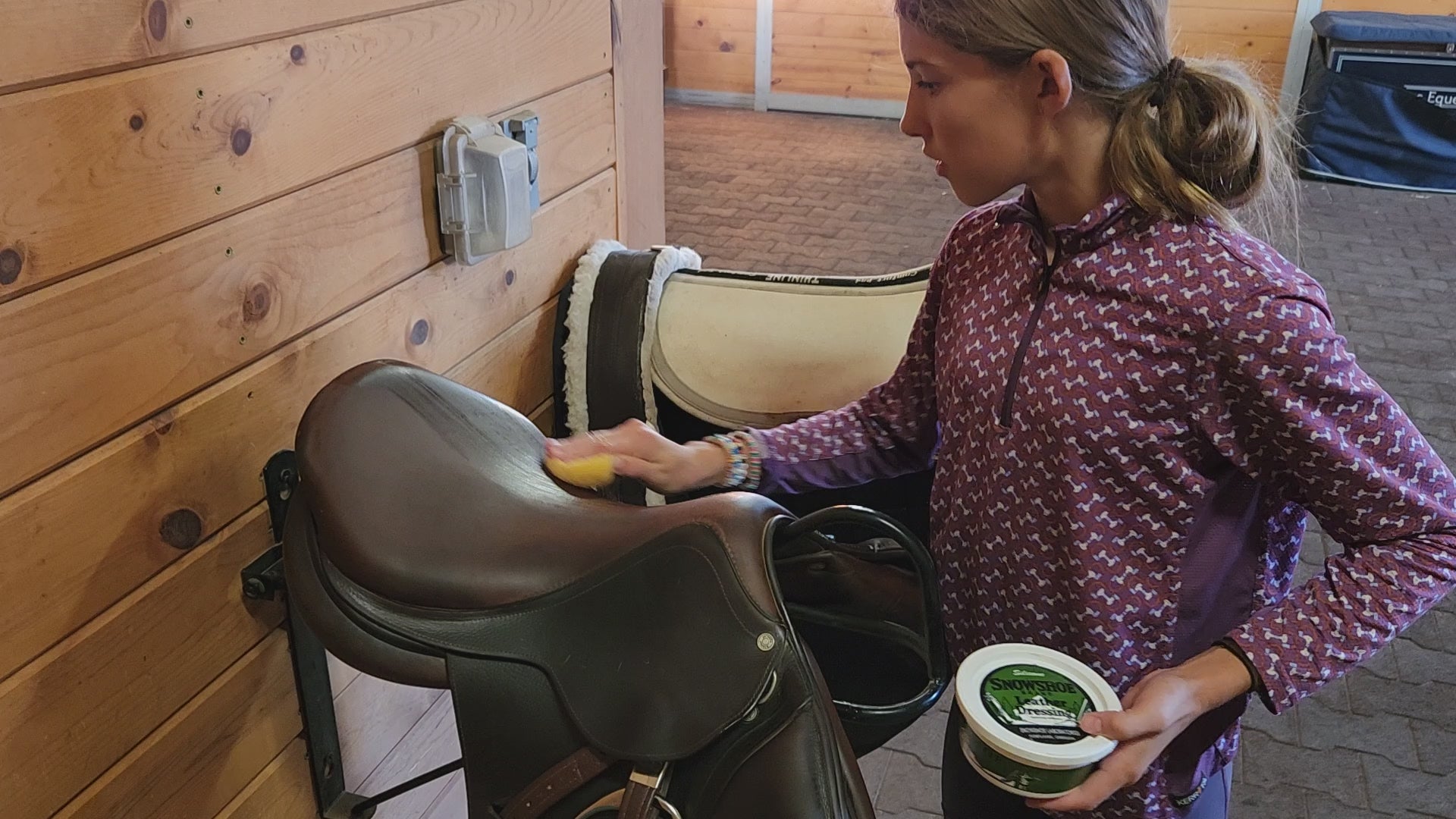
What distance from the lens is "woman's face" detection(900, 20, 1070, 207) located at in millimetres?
858

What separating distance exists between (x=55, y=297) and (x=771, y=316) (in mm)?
894

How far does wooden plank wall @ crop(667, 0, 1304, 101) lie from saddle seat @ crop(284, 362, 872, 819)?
5.11 meters

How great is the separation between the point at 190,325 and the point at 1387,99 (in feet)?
16.8

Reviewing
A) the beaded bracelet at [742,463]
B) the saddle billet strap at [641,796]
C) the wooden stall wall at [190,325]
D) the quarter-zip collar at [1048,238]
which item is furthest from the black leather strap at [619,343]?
the saddle billet strap at [641,796]

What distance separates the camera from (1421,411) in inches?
116

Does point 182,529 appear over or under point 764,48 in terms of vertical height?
over

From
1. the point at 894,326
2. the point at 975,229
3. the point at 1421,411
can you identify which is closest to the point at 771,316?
the point at 894,326

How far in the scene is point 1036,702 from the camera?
2.54 feet

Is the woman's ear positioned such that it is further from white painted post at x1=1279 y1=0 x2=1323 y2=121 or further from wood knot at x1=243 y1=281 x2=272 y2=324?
white painted post at x1=1279 y1=0 x2=1323 y2=121

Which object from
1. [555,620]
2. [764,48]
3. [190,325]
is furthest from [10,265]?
[764,48]

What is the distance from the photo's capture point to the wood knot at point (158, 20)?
815 mm

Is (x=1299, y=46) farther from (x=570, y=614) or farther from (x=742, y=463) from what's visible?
(x=570, y=614)

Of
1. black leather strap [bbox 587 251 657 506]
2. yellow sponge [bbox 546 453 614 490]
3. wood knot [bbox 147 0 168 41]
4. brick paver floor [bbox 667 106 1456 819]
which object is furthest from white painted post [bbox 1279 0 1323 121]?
wood knot [bbox 147 0 168 41]

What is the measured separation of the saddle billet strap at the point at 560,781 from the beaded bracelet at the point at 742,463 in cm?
36
